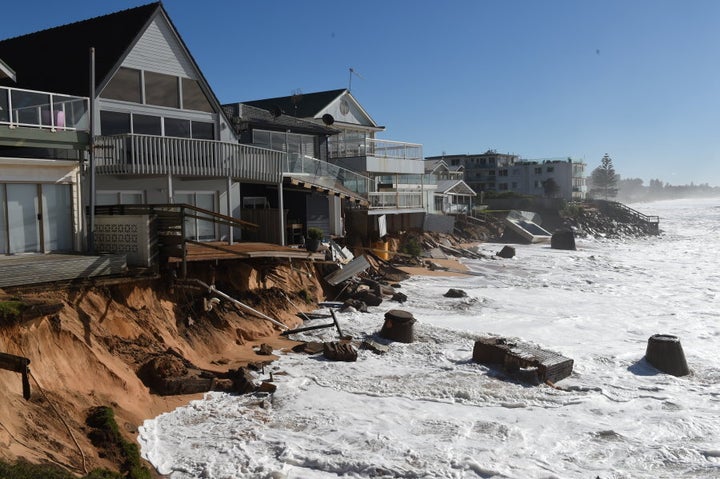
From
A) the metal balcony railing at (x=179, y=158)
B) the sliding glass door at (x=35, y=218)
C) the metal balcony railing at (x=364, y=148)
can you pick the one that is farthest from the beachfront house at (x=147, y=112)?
the metal balcony railing at (x=364, y=148)

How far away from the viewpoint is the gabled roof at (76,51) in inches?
840

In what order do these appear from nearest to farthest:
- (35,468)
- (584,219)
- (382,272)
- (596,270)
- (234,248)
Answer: (35,468) → (234,248) → (382,272) → (596,270) → (584,219)

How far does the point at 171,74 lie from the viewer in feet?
74.8

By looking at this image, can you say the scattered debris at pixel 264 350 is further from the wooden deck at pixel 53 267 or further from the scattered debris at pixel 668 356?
the scattered debris at pixel 668 356

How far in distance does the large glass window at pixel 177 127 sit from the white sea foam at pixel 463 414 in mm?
8967

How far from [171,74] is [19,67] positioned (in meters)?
5.75

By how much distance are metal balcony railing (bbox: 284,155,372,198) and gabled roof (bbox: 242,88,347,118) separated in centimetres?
648

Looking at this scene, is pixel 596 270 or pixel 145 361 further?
pixel 596 270

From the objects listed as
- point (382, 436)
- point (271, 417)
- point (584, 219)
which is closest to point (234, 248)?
point (271, 417)

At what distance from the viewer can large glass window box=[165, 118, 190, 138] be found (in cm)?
2284

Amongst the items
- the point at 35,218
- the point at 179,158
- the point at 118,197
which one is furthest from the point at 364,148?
the point at 35,218

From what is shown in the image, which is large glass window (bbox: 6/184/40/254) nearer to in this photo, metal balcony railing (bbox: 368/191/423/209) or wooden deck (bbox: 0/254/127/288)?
wooden deck (bbox: 0/254/127/288)

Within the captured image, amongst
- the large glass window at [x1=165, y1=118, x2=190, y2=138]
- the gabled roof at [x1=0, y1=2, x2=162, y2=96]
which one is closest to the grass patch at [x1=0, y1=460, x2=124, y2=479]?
the gabled roof at [x1=0, y1=2, x2=162, y2=96]

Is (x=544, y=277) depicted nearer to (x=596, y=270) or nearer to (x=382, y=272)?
(x=596, y=270)
